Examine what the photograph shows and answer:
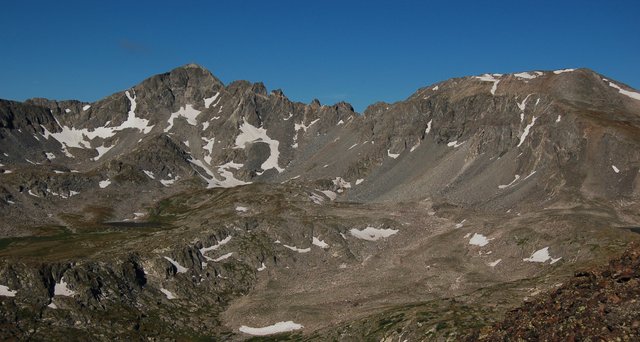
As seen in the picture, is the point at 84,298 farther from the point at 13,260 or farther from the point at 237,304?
the point at 237,304

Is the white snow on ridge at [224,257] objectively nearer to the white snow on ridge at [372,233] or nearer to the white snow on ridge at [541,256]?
the white snow on ridge at [372,233]

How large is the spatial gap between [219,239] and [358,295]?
154 feet

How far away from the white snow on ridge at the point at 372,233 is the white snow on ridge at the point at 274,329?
54591 millimetres

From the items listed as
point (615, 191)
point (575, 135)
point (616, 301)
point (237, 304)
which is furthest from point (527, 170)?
point (616, 301)

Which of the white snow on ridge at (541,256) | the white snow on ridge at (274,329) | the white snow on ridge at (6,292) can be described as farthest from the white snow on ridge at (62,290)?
the white snow on ridge at (541,256)

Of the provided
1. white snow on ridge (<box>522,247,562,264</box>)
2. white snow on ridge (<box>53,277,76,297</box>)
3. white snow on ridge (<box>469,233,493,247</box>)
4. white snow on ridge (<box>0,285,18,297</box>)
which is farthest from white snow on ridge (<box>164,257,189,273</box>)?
white snow on ridge (<box>522,247,562,264</box>)

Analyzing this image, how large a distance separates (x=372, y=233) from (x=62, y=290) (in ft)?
266

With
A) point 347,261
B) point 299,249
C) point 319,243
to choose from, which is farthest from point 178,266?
point 347,261

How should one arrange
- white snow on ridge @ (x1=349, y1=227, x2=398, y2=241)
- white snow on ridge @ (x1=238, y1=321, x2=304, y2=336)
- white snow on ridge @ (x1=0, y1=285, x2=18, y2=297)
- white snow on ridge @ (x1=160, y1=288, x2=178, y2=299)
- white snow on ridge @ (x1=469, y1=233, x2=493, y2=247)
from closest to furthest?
1. white snow on ridge @ (x1=0, y1=285, x2=18, y2=297)
2. white snow on ridge @ (x1=238, y1=321, x2=304, y2=336)
3. white snow on ridge @ (x1=160, y1=288, x2=178, y2=299)
4. white snow on ridge @ (x1=469, y1=233, x2=493, y2=247)
5. white snow on ridge @ (x1=349, y1=227, x2=398, y2=241)

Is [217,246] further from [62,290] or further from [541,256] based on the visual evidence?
[541,256]

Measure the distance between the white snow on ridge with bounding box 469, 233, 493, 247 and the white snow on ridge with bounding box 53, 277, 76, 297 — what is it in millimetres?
88839

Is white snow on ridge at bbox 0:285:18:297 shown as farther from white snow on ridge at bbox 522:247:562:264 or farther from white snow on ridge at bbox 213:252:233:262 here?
white snow on ridge at bbox 522:247:562:264

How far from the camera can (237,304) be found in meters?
125

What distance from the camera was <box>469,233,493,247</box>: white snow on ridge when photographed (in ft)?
459
